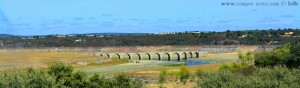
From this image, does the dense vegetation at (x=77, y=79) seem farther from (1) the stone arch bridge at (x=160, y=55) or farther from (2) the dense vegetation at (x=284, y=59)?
(1) the stone arch bridge at (x=160, y=55)

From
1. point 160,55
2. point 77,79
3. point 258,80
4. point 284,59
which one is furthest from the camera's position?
point 160,55

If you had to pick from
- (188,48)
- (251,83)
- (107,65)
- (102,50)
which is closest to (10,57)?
(107,65)

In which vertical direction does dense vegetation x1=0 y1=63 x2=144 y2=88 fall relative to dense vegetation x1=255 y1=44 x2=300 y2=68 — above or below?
above

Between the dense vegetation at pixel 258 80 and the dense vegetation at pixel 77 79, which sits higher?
the dense vegetation at pixel 77 79

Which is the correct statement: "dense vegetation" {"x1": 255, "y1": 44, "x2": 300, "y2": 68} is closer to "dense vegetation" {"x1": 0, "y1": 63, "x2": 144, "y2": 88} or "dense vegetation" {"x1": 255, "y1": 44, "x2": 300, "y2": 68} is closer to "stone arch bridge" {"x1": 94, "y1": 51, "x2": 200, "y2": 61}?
"dense vegetation" {"x1": 0, "y1": 63, "x2": 144, "y2": 88}

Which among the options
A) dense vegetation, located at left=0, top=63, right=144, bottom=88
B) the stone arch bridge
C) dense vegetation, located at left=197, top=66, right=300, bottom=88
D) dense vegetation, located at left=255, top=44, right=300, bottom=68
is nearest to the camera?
dense vegetation, located at left=197, top=66, right=300, bottom=88

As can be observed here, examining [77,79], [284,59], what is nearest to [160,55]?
[284,59]

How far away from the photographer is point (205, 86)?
43.0m

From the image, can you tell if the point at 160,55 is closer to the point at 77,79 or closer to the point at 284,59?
the point at 284,59

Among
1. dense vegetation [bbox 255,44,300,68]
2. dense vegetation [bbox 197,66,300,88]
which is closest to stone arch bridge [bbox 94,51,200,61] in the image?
dense vegetation [bbox 255,44,300,68]

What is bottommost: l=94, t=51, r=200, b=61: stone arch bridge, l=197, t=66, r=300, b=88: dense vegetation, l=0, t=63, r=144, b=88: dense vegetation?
l=94, t=51, r=200, b=61: stone arch bridge

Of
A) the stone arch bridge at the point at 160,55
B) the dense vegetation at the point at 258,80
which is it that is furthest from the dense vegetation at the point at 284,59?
the stone arch bridge at the point at 160,55

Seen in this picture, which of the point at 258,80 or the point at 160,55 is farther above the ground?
the point at 258,80

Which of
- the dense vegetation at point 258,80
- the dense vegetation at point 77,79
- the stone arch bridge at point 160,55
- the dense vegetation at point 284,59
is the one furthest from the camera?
the stone arch bridge at point 160,55
